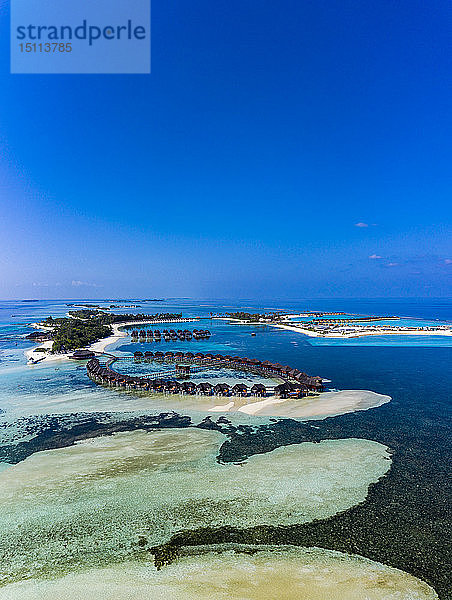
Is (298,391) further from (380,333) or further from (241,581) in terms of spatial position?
(380,333)

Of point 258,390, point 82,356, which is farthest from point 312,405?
point 82,356

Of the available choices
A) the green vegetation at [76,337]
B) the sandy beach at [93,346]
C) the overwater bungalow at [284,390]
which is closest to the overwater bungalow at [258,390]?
the overwater bungalow at [284,390]

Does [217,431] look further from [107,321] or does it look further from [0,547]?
[107,321]

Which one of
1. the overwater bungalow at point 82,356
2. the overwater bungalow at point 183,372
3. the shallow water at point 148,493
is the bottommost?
→ the shallow water at point 148,493

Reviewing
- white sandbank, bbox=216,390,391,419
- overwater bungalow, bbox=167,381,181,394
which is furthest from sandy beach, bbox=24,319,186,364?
white sandbank, bbox=216,390,391,419

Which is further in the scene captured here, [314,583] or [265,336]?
[265,336]

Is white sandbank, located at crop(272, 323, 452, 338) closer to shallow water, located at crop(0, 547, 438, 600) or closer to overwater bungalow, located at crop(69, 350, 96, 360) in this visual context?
overwater bungalow, located at crop(69, 350, 96, 360)

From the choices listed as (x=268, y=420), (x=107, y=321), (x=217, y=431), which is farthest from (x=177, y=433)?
(x=107, y=321)

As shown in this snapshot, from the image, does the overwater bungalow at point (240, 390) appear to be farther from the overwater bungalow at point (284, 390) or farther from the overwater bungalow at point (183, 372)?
the overwater bungalow at point (183, 372)
